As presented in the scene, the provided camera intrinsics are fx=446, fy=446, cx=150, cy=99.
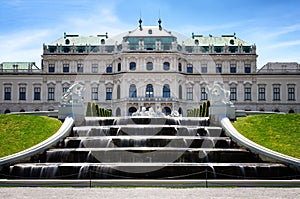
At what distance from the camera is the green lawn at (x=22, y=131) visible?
64.7 ft

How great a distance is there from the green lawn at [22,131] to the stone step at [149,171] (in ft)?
8.64

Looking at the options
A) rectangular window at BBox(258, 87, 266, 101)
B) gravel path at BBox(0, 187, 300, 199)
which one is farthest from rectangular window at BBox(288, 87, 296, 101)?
gravel path at BBox(0, 187, 300, 199)

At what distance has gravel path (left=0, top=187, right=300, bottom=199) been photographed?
12.9 m

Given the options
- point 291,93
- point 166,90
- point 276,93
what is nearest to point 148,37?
point 166,90

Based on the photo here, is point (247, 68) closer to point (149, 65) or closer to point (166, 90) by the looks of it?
point (166, 90)

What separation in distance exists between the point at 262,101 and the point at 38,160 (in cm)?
5719

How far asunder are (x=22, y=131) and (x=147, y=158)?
23.8 feet

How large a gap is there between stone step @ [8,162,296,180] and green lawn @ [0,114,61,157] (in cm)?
263

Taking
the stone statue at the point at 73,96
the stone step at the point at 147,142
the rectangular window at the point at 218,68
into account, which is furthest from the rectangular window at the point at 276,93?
the stone step at the point at 147,142

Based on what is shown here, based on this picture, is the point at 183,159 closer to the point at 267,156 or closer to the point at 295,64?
the point at 267,156

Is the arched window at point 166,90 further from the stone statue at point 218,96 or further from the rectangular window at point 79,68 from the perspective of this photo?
the stone statue at point 218,96

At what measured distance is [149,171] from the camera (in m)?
16.6

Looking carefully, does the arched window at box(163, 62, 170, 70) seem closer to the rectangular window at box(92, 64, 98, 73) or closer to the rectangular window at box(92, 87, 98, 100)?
the rectangular window at box(92, 64, 98, 73)

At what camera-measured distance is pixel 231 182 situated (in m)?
15.1
